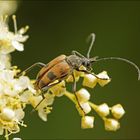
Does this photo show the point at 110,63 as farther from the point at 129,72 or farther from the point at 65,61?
the point at 65,61

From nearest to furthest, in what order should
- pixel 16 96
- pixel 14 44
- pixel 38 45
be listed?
pixel 16 96
pixel 14 44
pixel 38 45

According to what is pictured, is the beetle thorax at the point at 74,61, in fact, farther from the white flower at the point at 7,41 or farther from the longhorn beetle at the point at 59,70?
the white flower at the point at 7,41

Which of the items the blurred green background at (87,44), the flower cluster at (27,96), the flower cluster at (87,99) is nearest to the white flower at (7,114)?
the flower cluster at (27,96)

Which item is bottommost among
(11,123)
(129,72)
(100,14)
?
(11,123)

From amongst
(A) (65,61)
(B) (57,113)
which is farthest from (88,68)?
(B) (57,113)

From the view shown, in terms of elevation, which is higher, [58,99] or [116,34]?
[116,34]

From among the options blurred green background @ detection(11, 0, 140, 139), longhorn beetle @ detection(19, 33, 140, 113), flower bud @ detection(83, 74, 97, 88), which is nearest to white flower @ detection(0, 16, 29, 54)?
longhorn beetle @ detection(19, 33, 140, 113)
